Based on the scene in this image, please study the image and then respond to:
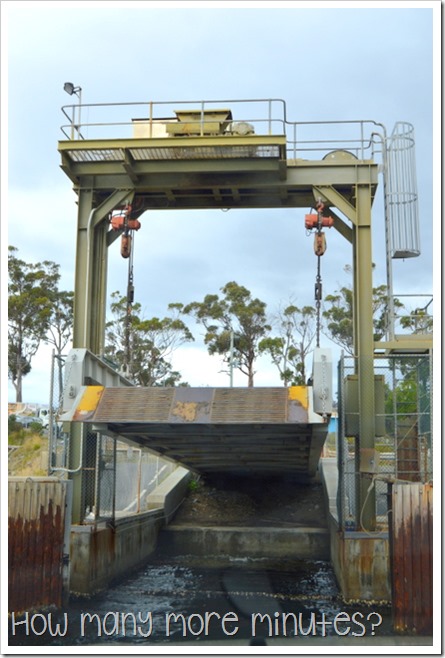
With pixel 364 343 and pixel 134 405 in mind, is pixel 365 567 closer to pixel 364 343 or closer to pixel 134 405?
pixel 364 343

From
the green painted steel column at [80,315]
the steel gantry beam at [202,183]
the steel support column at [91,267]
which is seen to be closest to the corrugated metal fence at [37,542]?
the green painted steel column at [80,315]

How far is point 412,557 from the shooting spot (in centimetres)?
1172

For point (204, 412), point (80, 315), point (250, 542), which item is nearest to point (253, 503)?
point (250, 542)

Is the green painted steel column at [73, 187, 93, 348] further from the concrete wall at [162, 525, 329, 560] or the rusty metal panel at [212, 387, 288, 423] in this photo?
the concrete wall at [162, 525, 329, 560]

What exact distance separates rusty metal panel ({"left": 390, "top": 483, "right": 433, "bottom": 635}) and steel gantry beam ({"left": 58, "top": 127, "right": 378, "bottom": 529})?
4466mm

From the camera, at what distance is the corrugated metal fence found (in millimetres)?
11828

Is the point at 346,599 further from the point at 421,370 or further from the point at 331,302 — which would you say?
the point at 331,302

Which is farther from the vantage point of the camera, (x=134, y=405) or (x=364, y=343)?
(x=364, y=343)

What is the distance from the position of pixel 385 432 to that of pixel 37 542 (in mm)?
7715

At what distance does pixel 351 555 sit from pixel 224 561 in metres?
7.84

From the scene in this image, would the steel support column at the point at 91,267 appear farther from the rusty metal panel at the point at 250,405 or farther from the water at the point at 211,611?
the rusty metal panel at the point at 250,405

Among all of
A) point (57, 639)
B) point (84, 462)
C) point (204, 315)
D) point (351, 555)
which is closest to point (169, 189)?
point (84, 462)

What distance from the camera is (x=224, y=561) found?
2206cm

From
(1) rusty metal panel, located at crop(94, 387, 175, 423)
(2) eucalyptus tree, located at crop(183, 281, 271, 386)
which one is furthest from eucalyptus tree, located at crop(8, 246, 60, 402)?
(1) rusty metal panel, located at crop(94, 387, 175, 423)
